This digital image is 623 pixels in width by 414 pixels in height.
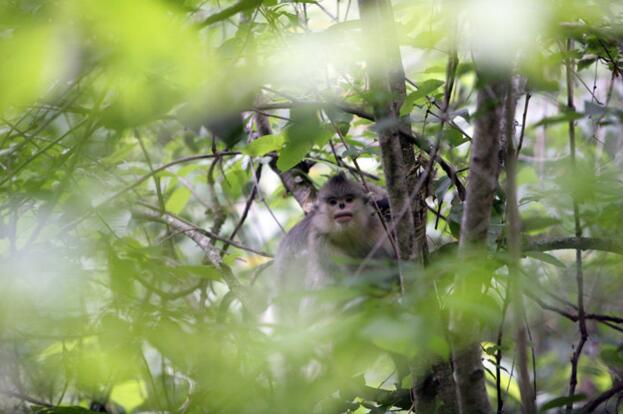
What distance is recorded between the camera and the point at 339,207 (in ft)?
17.4

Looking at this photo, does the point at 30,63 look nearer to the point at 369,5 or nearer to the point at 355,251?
the point at 369,5

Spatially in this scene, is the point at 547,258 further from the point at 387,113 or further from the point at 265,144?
the point at 265,144

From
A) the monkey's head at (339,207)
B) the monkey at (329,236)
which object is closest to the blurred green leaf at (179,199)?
the monkey at (329,236)

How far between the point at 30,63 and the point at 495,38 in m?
0.84

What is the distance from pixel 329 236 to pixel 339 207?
283 mm

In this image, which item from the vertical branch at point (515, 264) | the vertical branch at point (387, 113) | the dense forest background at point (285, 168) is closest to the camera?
the dense forest background at point (285, 168)

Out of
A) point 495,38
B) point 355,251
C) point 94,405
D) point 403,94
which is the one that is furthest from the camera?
point 355,251

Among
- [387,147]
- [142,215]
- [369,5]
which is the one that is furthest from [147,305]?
[142,215]

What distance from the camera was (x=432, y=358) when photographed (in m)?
2.23

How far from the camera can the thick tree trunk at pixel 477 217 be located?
5.86 feet

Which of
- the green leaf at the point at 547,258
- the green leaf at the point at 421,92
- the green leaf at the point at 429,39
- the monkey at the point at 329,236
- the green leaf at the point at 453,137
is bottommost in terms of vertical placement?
the monkey at the point at 329,236

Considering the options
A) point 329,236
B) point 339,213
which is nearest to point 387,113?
point 339,213

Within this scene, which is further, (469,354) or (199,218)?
(199,218)

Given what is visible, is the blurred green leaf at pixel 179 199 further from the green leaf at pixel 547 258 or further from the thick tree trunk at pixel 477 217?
the thick tree trunk at pixel 477 217
